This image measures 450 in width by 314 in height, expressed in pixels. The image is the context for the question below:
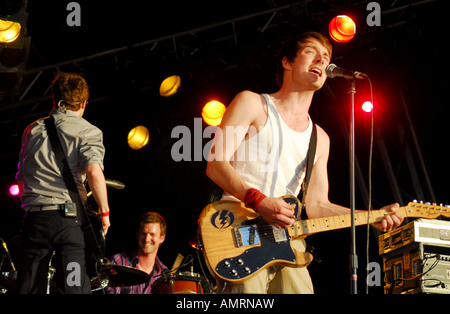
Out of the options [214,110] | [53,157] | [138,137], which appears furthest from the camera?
[138,137]

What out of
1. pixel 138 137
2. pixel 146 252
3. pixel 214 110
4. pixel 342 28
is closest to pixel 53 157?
pixel 146 252

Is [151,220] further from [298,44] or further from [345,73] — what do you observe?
[345,73]

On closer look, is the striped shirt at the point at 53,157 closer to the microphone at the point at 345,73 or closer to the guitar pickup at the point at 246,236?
the guitar pickup at the point at 246,236

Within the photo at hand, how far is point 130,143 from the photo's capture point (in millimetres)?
9070

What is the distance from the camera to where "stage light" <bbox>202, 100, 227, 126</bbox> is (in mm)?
8375

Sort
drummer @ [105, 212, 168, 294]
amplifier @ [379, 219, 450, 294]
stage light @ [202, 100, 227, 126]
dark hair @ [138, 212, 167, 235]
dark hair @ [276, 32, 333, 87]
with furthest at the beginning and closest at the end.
Answer: stage light @ [202, 100, 227, 126] → dark hair @ [138, 212, 167, 235] → drummer @ [105, 212, 168, 294] → amplifier @ [379, 219, 450, 294] → dark hair @ [276, 32, 333, 87]

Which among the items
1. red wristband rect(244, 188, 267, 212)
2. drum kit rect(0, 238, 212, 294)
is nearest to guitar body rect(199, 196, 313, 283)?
red wristband rect(244, 188, 267, 212)

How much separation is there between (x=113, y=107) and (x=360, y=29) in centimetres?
404

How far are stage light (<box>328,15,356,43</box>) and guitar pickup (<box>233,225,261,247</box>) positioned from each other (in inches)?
166

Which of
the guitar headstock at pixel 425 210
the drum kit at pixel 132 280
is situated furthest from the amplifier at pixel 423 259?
the drum kit at pixel 132 280

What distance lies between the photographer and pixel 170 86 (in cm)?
848

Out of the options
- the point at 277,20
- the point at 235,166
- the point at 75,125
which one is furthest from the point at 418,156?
the point at 75,125

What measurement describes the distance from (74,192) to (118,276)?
125 centimetres

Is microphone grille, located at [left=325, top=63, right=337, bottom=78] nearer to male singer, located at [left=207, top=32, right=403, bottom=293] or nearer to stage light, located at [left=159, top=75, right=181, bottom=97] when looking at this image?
male singer, located at [left=207, top=32, right=403, bottom=293]
